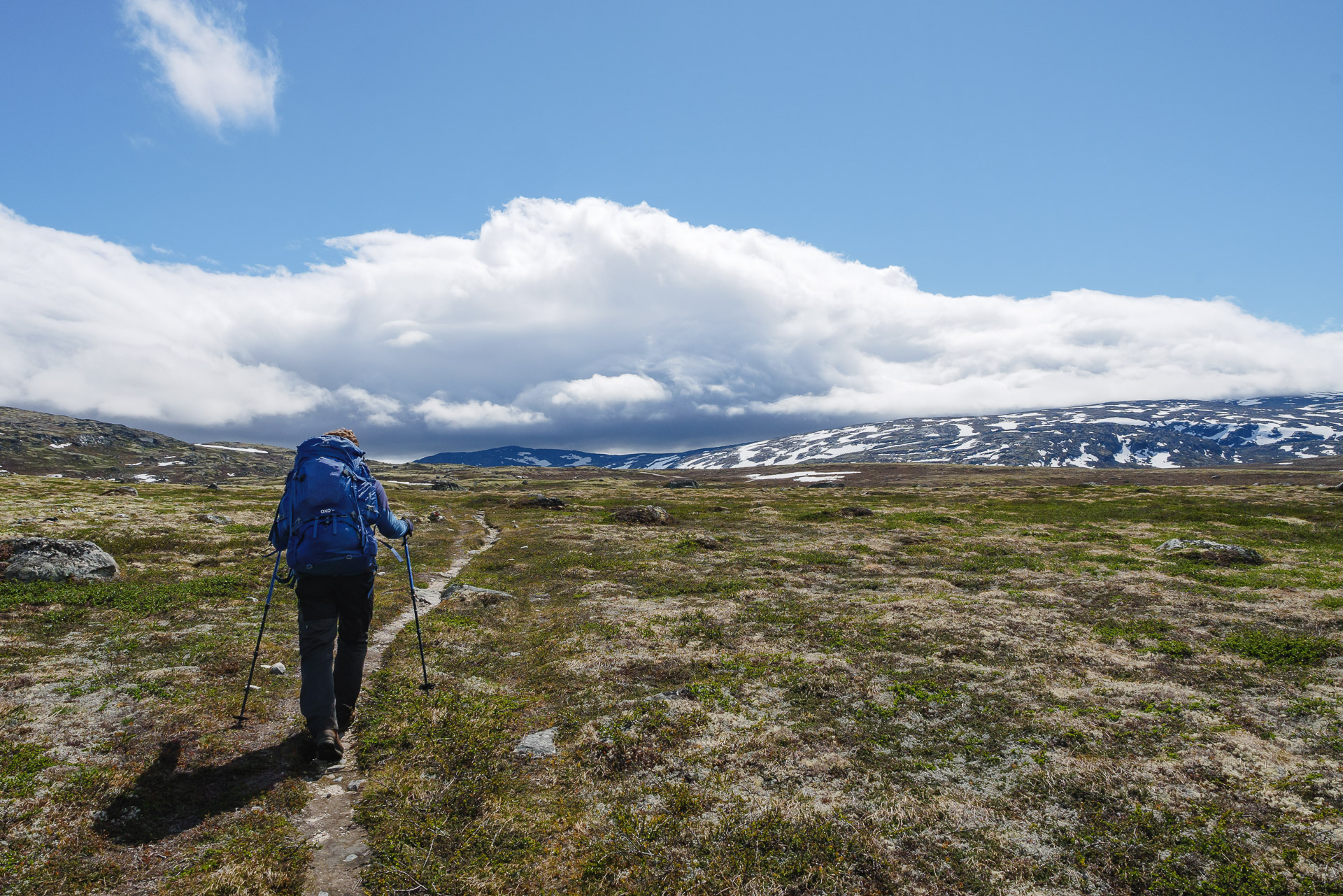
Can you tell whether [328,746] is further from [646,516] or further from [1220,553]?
[646,516]

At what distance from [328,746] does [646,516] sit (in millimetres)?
44298

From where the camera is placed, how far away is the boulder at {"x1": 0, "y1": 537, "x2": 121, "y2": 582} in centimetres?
2106

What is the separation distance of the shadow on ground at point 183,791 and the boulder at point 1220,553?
40881 mm

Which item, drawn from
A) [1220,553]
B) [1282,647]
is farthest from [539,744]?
[1220,553]

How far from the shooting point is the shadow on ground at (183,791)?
308 inches

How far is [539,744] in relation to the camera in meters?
11.0

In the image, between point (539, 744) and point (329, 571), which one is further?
point (539, 744)

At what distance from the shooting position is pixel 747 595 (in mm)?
24297

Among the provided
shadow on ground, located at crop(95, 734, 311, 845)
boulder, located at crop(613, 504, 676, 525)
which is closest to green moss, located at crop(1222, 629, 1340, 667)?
shadow on ground, located at crop(95, 734, 311, 845)

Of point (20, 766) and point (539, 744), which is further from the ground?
point (20, 766)

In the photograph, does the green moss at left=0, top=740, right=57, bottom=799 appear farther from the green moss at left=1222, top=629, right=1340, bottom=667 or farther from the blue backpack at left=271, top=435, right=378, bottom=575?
the green moss at left=1222, top=629, right=1340, bottom=667

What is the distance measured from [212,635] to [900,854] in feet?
61.1

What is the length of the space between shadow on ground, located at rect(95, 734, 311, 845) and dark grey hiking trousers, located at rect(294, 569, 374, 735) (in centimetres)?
64

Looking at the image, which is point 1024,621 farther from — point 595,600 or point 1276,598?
point 595,600
